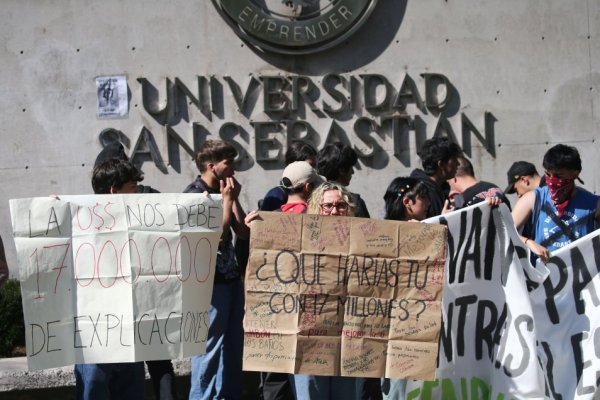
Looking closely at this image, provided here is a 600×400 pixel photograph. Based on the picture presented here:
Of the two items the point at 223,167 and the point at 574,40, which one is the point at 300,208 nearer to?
the point at 223,167

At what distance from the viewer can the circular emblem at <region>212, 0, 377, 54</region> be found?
10.4m

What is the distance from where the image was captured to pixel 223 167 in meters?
6.74

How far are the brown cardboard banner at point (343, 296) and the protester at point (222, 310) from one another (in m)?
1.08

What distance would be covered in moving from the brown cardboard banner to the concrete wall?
478cm

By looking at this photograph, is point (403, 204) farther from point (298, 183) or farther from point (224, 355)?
point (224, 355)

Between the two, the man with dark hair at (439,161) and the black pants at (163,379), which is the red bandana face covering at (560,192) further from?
the black pants at (163,379)

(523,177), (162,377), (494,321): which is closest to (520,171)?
(523,177)

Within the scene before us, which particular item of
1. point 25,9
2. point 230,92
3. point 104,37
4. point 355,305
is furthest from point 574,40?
point 355,305

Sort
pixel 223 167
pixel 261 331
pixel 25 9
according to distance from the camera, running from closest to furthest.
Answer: pixel 261 331 → pixel 223 167 → pixel 25 9

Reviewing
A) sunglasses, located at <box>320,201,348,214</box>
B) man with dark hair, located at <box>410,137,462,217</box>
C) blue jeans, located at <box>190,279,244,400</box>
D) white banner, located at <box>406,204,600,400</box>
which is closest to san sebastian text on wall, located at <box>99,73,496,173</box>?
man with dark hair, located at <box>410,137,462,217</box>

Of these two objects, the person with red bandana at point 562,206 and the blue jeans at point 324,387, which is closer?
the blue jeans at point 324,387

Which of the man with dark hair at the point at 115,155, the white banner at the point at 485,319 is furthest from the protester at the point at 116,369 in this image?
the white banner at the point at 485,319

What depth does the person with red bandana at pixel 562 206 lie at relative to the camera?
23.1 ft

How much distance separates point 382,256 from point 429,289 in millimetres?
304
